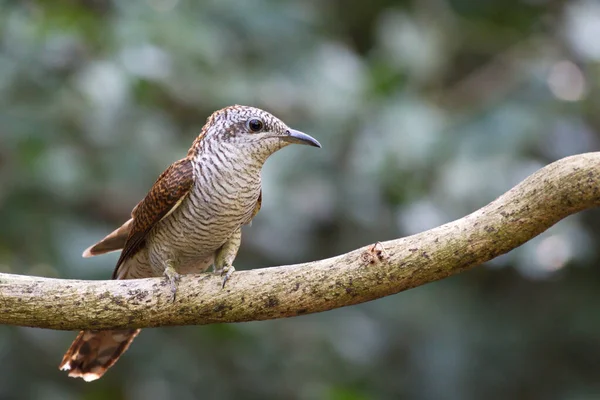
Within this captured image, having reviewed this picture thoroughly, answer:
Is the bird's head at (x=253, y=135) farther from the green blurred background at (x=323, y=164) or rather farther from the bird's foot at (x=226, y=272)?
the green blurred background at (x=323, y=164)

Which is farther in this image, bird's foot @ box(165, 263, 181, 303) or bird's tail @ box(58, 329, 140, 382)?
bird's tail @ box(58, 329, 140, 382)

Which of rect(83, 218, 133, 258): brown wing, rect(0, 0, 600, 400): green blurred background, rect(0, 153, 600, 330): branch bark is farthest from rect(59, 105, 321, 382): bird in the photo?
rect(0, 0, 600, 400): green blurred background

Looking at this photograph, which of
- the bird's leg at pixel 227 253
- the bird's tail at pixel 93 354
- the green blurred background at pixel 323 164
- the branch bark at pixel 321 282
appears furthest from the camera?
the green blurred background at pixel 323 164

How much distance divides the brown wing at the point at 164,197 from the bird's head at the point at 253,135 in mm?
179

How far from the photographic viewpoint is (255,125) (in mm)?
3961

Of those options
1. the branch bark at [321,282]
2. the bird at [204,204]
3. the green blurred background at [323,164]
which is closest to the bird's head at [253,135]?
the bird at [204,204]

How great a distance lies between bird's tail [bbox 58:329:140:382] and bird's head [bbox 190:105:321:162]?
103 centimetres

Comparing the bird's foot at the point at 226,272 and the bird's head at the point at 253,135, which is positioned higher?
the bird's head at the point at 253,135

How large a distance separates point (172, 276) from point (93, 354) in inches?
34.1

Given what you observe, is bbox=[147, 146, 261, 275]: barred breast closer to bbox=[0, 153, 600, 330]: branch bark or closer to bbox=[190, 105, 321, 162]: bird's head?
A: bbox=[190, 105, 321, 162]: bird's head

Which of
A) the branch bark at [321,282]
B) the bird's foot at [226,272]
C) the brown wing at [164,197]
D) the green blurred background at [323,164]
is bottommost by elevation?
the branch bark at [321,282]

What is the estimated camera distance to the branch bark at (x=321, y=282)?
3096mm

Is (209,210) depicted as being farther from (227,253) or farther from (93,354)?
(93,354)

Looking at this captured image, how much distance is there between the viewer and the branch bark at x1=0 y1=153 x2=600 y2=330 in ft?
10.2
